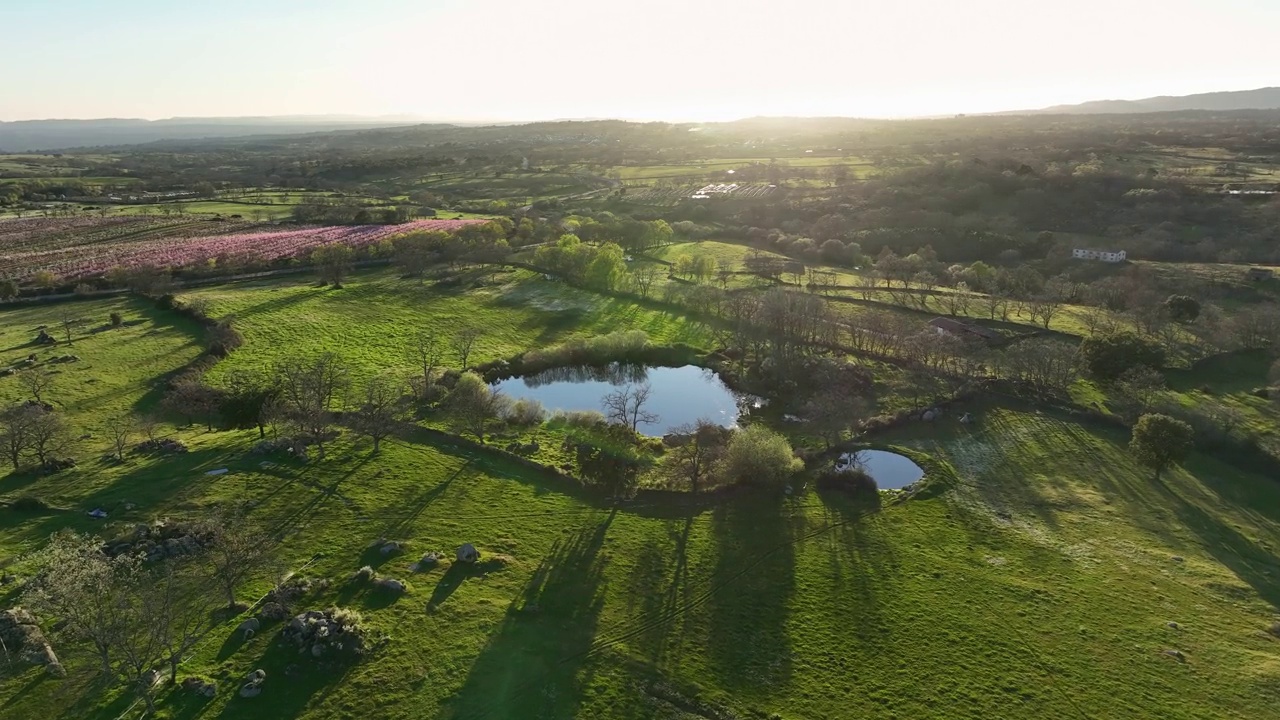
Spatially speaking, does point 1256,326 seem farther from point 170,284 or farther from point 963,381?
point 170,284

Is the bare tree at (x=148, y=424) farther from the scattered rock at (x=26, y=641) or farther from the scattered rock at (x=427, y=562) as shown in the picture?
the scattered rock at (x=427, y=562)

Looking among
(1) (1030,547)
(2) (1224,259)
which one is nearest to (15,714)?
(1) (1030,547)

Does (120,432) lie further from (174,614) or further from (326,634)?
(326,634)

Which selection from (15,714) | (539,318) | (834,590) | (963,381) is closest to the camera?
(15,714)

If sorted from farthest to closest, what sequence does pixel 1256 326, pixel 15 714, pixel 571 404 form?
pixel 1256 326 → pixel 571 404 → pixel 15 714

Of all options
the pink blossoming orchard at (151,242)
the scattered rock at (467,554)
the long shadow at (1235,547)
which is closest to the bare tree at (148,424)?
the scattered rock at (467,554)

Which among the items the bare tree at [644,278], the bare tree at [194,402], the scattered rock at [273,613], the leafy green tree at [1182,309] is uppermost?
the bare tree at [644,278]

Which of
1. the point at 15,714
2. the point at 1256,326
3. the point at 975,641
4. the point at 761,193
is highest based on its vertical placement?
the point at 761,193
